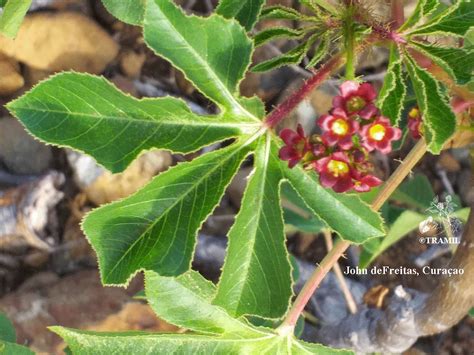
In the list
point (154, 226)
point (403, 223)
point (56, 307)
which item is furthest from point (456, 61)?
point (56, 307)

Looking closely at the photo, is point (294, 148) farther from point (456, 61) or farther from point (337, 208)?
point (456, 61)

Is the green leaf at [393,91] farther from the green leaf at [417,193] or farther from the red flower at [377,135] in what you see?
the green leaf at [417,193]

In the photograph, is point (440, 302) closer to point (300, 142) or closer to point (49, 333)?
point (300, 142)

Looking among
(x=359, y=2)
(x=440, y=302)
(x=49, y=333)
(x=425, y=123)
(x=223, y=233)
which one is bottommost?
(x=49, y=333)

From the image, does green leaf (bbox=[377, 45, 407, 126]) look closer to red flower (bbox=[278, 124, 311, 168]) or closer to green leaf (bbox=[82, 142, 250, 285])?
red flower (bbox=[278, 124, 311, 168])

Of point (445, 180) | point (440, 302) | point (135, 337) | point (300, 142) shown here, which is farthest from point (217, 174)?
point (445, 180)
